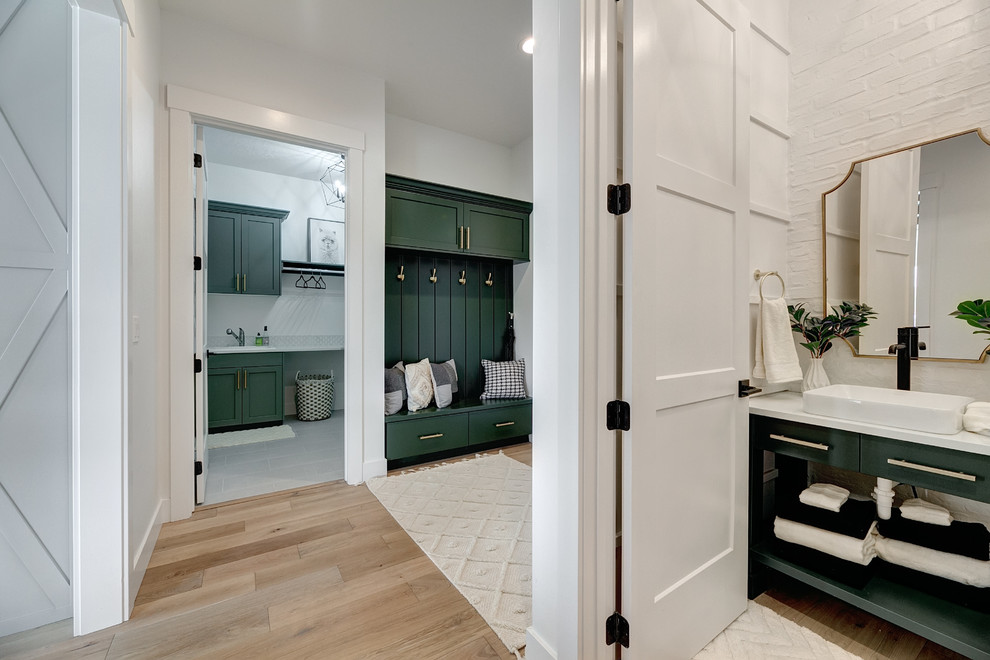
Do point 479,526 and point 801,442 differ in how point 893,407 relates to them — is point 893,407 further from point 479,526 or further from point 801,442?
point 479,526

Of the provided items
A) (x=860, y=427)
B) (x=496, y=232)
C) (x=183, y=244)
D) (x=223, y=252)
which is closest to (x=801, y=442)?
(x=860, y=427)

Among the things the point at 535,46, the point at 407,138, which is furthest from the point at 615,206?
the point at 407,138

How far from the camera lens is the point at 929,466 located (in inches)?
50.8

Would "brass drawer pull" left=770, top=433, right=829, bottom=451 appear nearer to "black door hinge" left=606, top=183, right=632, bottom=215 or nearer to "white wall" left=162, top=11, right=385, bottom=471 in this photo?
"black door hinge" left=606, top=183, right=632, bottom=215

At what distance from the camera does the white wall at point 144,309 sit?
175 cm

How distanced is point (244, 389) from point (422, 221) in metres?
2.70

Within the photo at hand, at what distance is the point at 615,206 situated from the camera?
48.1 inches

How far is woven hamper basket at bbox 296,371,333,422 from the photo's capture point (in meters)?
4.92

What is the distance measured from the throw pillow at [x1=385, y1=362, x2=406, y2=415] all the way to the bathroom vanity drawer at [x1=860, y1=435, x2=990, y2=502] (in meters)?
2.77

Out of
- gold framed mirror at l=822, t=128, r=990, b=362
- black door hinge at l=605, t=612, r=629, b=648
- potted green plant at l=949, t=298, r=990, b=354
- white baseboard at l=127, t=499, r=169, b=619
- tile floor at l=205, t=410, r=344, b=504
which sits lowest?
tile floor at l=205, t=410, r=344, b=504

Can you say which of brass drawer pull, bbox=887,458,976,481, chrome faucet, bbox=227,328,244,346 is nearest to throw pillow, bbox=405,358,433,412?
chrome faucet, bbox=227,328,244,346

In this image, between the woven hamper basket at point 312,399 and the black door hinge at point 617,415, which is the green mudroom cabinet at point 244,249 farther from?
the black door hinge at point 617,415

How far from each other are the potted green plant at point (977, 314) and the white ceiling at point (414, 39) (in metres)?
2.49

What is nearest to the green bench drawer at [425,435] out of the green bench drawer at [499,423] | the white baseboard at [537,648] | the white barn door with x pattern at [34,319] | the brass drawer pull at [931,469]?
the green bench drawer at [499,423]
